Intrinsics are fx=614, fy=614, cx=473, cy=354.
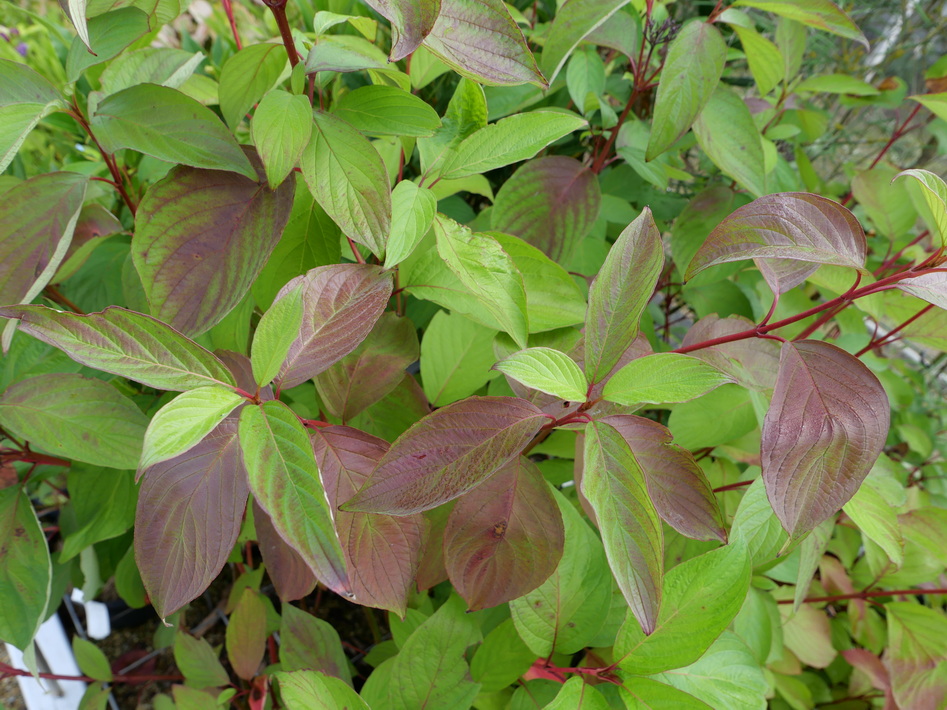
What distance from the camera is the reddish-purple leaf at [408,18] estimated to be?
29 centimetres

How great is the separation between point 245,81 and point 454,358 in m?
0.26

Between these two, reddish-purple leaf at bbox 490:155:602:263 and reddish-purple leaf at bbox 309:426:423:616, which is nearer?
reddish-purple leaf at bbox 309:426:423:616

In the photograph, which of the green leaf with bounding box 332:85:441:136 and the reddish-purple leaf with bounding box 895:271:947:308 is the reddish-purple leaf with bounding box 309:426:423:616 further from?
the reddish-purple leaf with bounding box 895:271:947:308

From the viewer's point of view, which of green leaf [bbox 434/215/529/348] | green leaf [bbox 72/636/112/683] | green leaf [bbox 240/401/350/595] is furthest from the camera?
green leaf [bbox 72/636/112/683]

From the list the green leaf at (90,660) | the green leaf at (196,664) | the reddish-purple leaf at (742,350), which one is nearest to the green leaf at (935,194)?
the reddish-purple leaf at (742,350)

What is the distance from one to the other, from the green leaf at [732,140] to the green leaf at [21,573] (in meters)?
0.62

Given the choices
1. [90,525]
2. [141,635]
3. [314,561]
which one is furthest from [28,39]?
[314,561]

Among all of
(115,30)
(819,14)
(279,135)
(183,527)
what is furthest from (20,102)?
(819,14)

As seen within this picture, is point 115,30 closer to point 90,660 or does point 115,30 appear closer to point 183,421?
point 183,421

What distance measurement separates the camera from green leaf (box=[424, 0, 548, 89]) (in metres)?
0.34

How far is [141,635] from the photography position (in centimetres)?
105

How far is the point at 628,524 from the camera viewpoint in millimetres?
312

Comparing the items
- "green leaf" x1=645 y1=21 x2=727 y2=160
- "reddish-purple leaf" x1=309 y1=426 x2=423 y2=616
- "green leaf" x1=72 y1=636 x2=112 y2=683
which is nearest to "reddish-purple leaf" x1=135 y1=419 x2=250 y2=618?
"reddish-purple leaf" x1=309 y1=426 x2=423 y2=616

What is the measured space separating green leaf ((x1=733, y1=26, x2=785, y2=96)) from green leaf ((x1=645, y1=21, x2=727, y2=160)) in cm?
12
